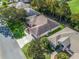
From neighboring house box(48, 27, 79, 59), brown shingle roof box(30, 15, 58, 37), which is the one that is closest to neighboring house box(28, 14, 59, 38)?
brown shingle roof box(30, 15, 58, 37)

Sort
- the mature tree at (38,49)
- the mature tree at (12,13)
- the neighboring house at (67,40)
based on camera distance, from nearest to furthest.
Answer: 1. the neighboring house at (67,40)
2. the mature tree at (38,49)
3. the mature tree at (12,13)

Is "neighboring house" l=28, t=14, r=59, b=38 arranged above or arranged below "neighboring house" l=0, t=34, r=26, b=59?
above

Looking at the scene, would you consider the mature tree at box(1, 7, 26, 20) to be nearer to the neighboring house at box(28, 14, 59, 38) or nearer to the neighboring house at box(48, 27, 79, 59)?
the neighboring house at box(28, 14, 59, 38)

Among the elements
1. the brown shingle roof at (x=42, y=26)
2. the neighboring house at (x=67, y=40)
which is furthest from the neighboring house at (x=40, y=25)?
the neighboring house at (x=67, y=40)

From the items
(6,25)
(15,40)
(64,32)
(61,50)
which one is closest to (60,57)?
(61,50)

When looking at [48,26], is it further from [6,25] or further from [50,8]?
[6,25]

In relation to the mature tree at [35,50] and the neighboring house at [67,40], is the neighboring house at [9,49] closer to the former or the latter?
the mature tree at [35,50]

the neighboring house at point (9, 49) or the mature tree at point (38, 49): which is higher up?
the mature tree at point (38, 49)
